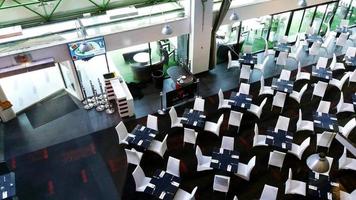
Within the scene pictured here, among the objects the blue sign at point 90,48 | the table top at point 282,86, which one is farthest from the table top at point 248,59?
the blue sign at point 90,48

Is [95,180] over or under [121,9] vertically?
under

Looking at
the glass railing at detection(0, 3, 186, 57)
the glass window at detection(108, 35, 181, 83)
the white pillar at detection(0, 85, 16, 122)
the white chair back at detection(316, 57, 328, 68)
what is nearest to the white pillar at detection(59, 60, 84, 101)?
the glass railing at detection(0, 3, 186, 57)

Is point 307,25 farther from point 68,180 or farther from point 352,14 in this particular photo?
point 68,180

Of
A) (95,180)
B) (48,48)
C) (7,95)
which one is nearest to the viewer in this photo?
(95,180)

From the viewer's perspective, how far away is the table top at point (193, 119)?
928cm

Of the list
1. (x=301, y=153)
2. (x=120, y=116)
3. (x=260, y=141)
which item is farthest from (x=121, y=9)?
(x=301, y=153)

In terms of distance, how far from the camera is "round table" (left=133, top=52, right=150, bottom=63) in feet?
40.2

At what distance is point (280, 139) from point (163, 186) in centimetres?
367

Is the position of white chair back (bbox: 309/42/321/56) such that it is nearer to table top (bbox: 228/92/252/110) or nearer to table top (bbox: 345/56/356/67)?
table top (bbox: 345/56/356/67)

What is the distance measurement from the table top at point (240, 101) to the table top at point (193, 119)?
1.21m

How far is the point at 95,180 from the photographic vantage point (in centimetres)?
855

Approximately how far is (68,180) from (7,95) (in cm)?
463

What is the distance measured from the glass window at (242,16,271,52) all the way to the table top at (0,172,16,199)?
1041 centimetres

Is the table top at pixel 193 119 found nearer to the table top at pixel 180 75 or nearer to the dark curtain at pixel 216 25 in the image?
the table top at pixel 180 75
